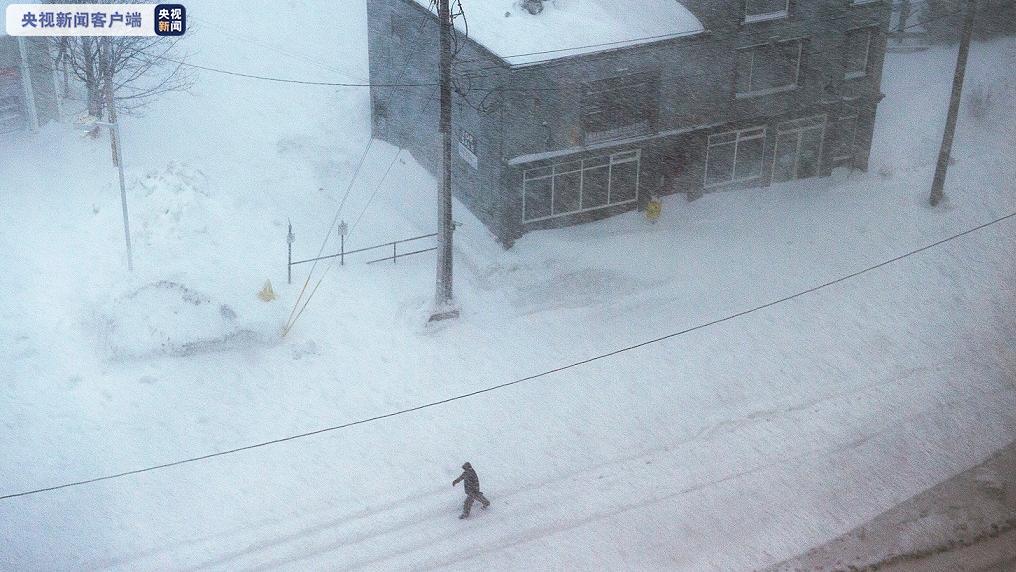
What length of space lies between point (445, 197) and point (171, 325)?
5.71 meters

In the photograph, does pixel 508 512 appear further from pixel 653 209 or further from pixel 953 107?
pixel 953 107

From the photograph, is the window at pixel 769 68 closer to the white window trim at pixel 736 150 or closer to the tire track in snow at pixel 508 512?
the white window trim at pixel 736 150

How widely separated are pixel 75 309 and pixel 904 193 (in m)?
19.2

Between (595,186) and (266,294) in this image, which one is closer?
(266,294)

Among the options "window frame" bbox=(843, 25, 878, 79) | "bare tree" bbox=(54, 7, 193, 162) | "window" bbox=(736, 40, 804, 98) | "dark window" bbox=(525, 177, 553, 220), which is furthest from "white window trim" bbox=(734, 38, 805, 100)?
"bare tree" bbox=(54, 7, 193, 162)

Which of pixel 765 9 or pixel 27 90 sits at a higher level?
pixel 765 9

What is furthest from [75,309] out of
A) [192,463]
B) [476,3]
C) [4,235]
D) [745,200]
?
[745,200]

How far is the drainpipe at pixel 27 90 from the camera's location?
1051 inches

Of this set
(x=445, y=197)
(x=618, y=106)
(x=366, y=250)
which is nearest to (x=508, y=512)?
(x=445, y=197)

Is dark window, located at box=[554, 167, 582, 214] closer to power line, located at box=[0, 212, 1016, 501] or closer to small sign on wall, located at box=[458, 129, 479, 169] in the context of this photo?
small sign on wall, located at box=[458, 129, 479, 169]

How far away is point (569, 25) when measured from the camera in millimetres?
23641

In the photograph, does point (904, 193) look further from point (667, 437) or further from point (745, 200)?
point (667, 437)

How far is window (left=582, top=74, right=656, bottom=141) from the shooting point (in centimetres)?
2378

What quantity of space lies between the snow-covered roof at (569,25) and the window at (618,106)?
903 millimetres
